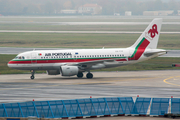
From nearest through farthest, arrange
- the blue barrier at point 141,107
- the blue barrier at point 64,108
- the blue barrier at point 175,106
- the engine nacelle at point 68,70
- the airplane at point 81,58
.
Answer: the blue barrier at point 64,108, the blue barrier at point 175,106, the blue barrier at point 141,107, the engine nacelle at point 68,70, the airplane at point 81,58

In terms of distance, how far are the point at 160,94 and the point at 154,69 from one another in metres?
25.5

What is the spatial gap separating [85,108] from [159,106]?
628 cm

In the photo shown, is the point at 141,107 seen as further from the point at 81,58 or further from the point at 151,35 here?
the point at 151,35

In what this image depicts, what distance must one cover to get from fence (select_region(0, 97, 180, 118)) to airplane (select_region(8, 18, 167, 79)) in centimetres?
2223

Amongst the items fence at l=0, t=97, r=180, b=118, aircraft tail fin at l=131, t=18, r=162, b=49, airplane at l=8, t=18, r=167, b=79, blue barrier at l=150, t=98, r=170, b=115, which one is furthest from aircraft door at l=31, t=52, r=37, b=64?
blue barrier at l=150, t=98, r=170, b=115

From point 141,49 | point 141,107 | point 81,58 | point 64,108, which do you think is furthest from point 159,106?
point 141,49

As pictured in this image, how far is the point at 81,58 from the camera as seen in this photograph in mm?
52156

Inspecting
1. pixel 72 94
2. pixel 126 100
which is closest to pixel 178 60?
pixel 72 94

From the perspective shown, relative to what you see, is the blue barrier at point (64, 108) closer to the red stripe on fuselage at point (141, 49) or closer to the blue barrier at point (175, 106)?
the blue barrier at point (175, 106)

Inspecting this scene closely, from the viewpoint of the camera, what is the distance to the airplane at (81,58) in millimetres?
50656

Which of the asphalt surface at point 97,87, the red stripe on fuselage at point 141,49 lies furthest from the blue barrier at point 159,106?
the red stripe on fuselage at point 141,49

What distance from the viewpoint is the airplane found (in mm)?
50656

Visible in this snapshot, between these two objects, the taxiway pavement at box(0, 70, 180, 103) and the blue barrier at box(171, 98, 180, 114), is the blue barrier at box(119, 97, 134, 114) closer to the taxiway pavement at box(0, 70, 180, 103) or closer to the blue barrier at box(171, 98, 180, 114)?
the blue barrier at box(171, 98, 180, 114)

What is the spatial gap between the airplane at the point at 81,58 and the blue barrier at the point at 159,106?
75.9 ft
